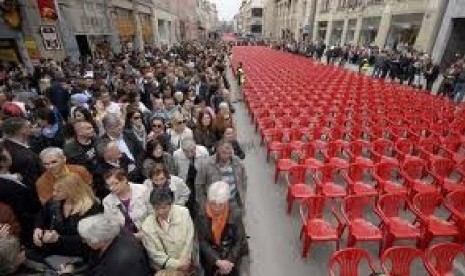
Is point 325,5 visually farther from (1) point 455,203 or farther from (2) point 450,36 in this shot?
(1) point 455,203

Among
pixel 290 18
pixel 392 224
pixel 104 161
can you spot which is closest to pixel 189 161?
pixel 104 161

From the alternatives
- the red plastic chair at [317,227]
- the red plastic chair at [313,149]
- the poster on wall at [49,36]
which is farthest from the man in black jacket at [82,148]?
the poster on wall at [49,36]

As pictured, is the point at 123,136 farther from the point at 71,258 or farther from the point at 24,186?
the point at 71,258

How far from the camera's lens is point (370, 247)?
499cm

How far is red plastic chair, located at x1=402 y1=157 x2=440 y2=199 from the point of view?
5.69 meters

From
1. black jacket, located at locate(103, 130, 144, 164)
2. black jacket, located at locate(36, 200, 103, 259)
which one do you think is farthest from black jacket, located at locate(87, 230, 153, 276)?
black jacket, located at locate(103, 130, 144, 164)

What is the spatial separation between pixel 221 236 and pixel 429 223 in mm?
3086

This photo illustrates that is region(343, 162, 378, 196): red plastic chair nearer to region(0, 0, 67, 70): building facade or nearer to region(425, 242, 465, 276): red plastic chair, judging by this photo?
region(425, 242, 465, 276): red plastic chair

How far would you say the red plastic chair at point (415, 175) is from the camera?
5.69 metres

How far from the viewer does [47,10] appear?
1301 centimetres

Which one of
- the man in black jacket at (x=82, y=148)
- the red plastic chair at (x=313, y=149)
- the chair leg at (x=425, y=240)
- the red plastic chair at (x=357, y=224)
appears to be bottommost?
the chair leg at (x=425, y=240)

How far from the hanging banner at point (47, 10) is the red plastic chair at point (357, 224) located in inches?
532

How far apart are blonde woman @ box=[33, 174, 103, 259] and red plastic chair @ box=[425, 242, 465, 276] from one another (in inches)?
143

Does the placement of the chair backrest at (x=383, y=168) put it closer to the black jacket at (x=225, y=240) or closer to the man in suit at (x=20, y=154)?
the black jacket at (x=225, y=240)
